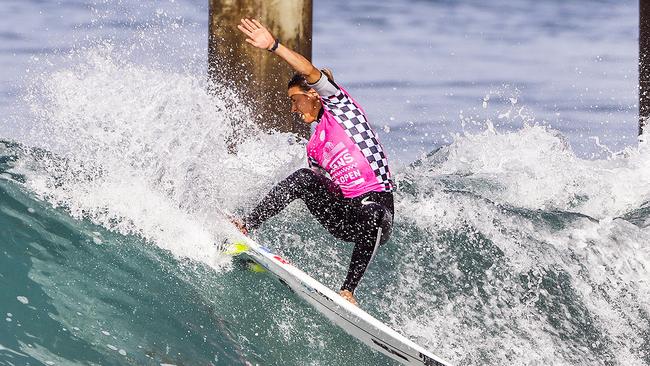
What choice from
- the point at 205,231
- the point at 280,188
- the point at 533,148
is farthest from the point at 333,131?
Answer: the point at 533,148

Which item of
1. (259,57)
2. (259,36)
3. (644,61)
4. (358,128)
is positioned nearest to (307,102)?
(358,128)

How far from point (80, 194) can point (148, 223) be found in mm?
547

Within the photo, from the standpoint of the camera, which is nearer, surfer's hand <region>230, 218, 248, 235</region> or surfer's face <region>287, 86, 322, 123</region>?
surfer's face <region>287, 86, 322, 123</region>

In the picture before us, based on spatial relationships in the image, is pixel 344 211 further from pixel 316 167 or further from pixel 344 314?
pixel 344 314

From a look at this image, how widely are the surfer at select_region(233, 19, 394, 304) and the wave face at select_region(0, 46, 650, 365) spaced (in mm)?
398

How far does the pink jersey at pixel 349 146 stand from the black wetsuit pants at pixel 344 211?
0.19 ft

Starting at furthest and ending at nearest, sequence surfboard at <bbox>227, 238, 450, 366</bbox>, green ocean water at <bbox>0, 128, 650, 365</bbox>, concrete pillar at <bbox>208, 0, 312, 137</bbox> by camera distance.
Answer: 1. concrete pillar at <bbox>208, 0, 312, 137</bbox>
2. surfboard at <bbox>227, 238, 450, 366</bbox>
3. green ocean water at <bbox>0, 128, 650, 365</bbox>

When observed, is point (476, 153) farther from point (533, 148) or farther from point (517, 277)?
point (517, 277)

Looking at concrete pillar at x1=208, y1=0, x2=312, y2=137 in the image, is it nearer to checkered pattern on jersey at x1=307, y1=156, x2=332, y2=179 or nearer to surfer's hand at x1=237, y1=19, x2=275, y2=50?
checkered pattern on jersey at x1=307, y1=156, x2=332, y2=179

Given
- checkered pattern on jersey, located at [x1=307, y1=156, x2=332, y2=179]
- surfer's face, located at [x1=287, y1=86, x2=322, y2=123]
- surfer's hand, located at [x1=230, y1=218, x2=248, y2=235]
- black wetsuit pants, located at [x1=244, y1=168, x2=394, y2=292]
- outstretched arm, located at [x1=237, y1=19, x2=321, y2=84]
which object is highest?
outstretched arm, located at [x1=237, y1=19, x2=321, y2=84]

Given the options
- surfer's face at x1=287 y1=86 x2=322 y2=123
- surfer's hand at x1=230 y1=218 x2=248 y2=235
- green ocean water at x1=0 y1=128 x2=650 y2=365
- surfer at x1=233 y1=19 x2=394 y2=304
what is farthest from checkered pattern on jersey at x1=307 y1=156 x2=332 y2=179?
green ocean water at x1=0 y1=128 x2=650 y2=365

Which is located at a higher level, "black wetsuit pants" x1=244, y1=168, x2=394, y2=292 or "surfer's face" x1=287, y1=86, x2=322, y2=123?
"surfer's face" x1=287, y1=86, x2=322, y2=123

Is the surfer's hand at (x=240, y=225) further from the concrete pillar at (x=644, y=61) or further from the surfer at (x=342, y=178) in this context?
the concrete pillar at (x=644, y=61)

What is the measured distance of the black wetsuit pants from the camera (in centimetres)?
554
